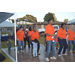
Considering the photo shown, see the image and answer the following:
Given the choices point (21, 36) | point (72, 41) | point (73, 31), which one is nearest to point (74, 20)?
point (73, 31)

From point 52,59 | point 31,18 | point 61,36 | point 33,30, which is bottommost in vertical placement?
point 52,59

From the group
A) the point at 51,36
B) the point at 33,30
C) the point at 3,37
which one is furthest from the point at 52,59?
the point at 3,37

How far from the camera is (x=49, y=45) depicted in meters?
3.99

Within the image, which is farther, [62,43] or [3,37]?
[3,37]

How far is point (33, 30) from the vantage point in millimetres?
4668

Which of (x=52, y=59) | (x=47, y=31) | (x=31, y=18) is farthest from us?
(x=31, y=18)

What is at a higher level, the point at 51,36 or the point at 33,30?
the point at 33,30

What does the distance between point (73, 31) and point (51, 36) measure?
2.20 meters

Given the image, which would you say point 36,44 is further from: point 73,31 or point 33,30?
point 73,31

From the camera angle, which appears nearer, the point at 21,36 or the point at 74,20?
the point at 21,36

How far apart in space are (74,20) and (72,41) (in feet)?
4.39

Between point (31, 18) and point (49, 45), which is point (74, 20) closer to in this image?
point (49, 45)

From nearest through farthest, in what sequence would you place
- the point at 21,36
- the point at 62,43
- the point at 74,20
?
1. the point at 62,43
2. the point at 21,36
3. the point at 74,20

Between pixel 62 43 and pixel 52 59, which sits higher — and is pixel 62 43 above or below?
above
